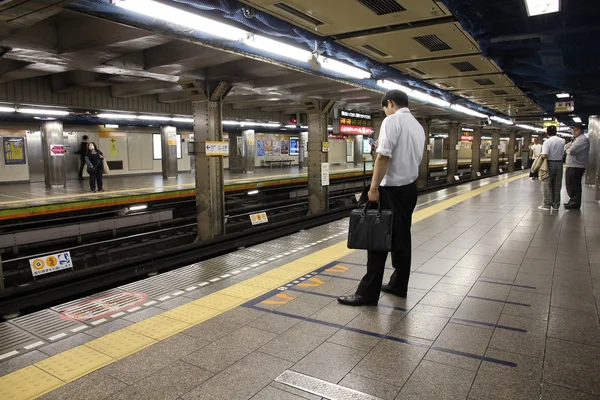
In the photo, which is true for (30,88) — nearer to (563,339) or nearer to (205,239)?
(205,239)

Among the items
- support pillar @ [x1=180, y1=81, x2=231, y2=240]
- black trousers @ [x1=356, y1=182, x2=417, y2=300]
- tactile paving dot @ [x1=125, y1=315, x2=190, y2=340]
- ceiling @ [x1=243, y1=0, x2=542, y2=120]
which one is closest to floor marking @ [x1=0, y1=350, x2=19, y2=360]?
tactile paving dot @ [x1=125, y1=315, x2=190, y2=340]

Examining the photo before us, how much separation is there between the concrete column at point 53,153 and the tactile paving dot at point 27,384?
561 inches

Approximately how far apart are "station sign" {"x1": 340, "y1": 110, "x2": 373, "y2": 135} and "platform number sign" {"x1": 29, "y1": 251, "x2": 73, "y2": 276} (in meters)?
8.32

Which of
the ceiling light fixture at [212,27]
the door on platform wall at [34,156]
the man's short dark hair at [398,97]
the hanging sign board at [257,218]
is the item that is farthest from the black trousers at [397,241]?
the door on platform wall at [34,156]

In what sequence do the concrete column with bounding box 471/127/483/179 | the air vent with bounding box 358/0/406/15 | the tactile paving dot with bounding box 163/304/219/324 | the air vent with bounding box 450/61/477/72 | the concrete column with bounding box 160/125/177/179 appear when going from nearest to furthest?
the tactile paving dot with bounding box 163/304/219/324
the air vent with bounding box 358/0/406/15
the air vent with bounding box 450/61/477/72
the concrete column with bounding box 160/125/177/179
the concrete column with bounding box 471/127/483/179

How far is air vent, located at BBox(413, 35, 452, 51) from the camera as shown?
5.65 metres

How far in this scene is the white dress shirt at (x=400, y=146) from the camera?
3500 millimetres

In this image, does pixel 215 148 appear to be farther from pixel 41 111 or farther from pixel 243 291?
pixel 41 111

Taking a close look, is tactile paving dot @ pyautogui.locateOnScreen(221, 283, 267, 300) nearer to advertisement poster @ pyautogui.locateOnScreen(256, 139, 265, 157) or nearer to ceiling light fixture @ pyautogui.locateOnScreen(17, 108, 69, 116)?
ceiling light fixture @ pyautogui.locateOnScreen(17, 108, 69, 116)

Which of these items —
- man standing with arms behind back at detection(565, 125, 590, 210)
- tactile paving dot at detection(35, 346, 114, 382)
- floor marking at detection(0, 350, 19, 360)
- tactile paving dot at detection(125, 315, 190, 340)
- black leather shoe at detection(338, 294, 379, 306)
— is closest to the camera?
tactile paving dot at detection(35, 346, 114, 382)

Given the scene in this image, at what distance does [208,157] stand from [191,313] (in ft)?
15.8

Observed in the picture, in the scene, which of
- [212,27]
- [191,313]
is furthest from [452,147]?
[191,313]

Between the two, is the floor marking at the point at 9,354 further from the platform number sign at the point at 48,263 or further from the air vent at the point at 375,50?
the air vent at the point at 375,50

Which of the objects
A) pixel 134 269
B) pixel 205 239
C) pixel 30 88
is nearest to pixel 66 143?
pixel 30 88
